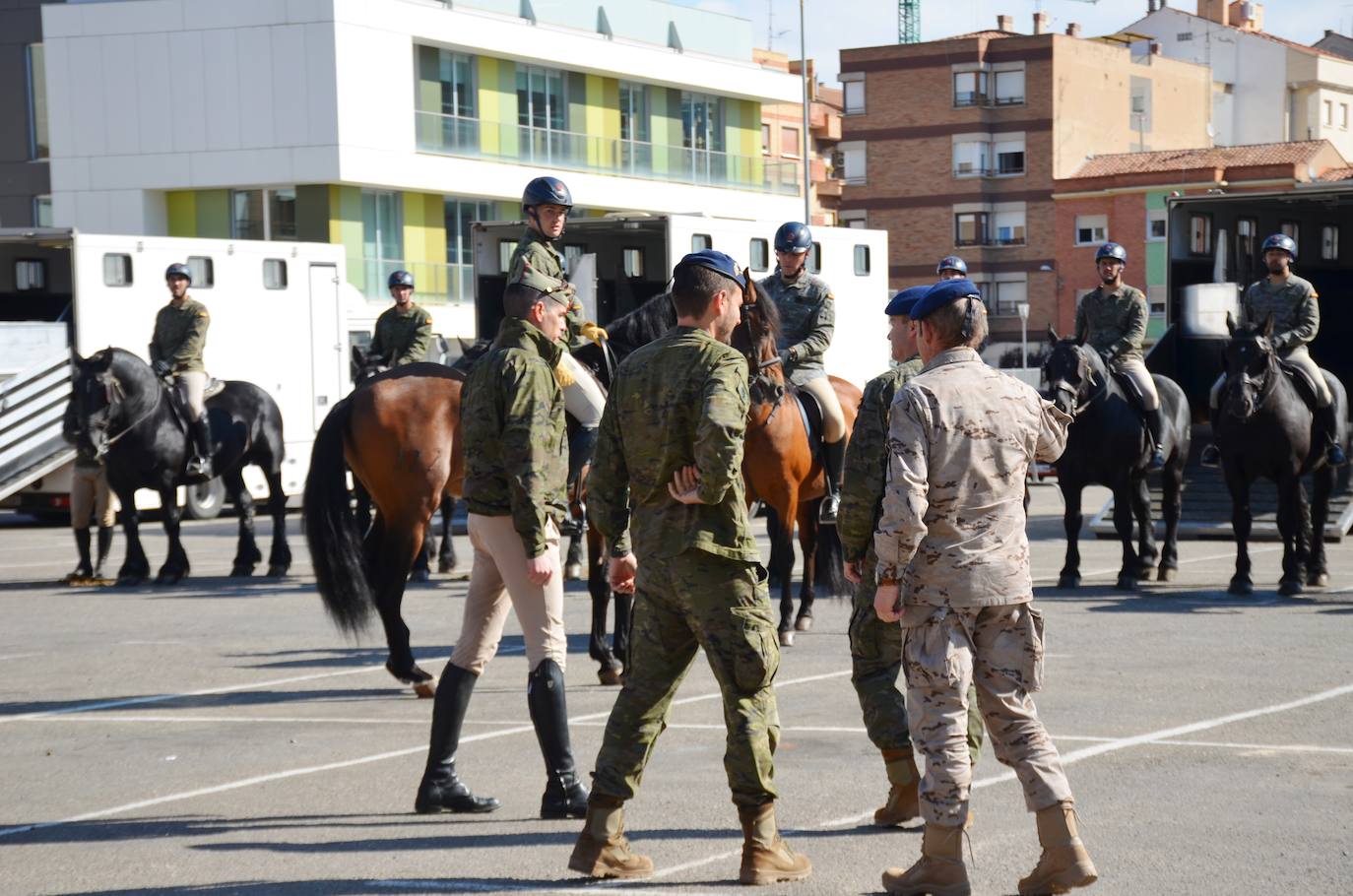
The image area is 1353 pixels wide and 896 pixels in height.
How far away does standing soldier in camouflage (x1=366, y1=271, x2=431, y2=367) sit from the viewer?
57.8 ft

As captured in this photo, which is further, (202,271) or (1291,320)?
(202,271)

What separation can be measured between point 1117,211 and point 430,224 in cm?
3546

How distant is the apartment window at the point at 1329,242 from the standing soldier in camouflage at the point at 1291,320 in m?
7.18

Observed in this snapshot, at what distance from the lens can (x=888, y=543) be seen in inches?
235

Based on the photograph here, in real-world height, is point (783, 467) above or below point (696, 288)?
below

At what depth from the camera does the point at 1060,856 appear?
599 cm

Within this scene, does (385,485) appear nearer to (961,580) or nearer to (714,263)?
(714,263)

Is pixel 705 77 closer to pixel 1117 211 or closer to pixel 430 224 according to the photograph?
pixel 430 224

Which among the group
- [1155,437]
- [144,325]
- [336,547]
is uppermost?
[144,325]

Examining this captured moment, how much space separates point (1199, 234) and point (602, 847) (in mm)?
15670

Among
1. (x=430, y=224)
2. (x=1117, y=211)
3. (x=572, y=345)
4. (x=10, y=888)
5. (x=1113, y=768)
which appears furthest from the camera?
(x=1117, y=211)

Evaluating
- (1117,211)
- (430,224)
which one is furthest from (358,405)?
(1117,211)

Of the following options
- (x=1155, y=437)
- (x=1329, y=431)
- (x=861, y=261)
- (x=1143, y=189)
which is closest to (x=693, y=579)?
(x=1329, y=431)

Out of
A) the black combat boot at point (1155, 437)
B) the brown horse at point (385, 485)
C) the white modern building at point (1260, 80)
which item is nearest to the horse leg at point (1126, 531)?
the black combat boot at point (1155, 437)
